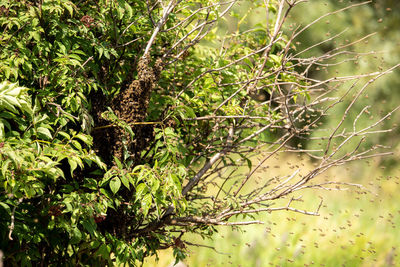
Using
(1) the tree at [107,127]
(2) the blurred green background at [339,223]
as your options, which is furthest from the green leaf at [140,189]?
(2) the blurred green background at [339,223]

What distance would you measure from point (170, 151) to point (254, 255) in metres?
3.36

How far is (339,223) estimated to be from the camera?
705 centimetres

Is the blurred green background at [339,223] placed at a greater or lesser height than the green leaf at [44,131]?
lesser

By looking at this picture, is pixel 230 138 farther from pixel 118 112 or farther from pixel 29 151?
pixel 29 151

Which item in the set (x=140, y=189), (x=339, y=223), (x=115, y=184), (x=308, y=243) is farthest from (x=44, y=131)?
(x=339, y=223)

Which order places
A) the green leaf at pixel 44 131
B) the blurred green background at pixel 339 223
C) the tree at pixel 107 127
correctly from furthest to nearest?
the blurred green background at pixel 339 223, the tree at pixel 107 127, the green leaf at pixel 44 131

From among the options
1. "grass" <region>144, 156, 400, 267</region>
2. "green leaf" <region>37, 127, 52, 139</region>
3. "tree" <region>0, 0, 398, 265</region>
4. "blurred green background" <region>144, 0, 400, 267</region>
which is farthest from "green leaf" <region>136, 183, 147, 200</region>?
"grass" <region>144, 156, 400, 267</region>

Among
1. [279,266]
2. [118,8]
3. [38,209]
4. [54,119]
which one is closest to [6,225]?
[38,209]

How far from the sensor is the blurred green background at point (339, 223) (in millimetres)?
6094

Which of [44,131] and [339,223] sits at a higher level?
[44,131]

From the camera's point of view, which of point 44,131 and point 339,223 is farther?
point 339,223

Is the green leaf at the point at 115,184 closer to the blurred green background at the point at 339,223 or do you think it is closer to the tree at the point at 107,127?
the tree at the point at 107,127

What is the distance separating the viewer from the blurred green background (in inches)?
240

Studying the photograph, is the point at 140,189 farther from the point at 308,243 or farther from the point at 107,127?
the point at 308,243
